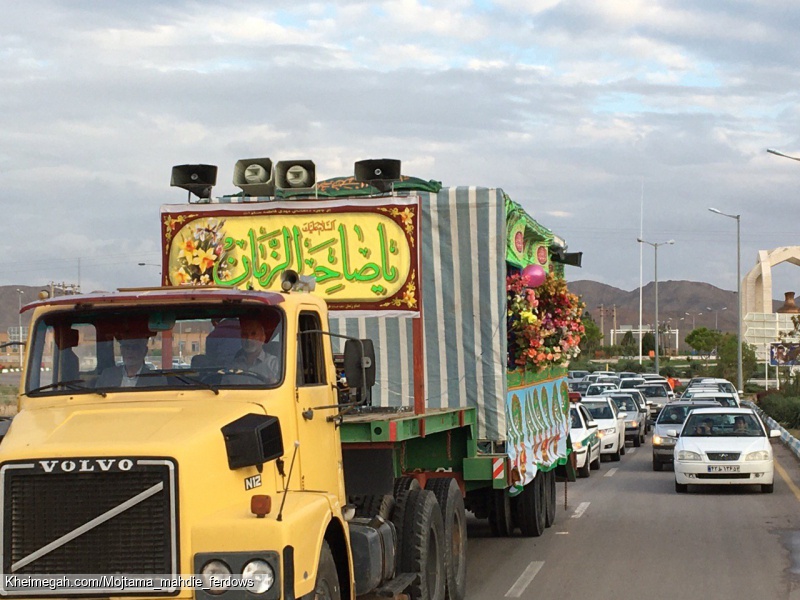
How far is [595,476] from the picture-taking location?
25.5m

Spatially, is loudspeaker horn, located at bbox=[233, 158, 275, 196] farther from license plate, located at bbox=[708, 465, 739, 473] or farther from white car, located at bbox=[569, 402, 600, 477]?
white car, located at bbox=[569, 402, 600, 477]

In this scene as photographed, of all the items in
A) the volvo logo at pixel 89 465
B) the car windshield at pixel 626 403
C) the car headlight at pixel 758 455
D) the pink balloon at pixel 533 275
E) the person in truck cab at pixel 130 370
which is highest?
the pink balloon at pixel 533 275

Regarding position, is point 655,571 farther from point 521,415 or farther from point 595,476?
point 595,476

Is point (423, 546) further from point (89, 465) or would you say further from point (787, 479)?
point (787, 479)

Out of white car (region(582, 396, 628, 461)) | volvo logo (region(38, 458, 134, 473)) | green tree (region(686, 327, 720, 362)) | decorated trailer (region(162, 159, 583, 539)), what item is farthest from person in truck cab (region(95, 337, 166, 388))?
green tree (region(686, 327, 720, 362))

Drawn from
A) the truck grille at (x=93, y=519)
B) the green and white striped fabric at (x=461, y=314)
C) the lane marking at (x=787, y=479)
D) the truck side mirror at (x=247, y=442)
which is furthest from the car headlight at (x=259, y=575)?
the lane marking at (x=787, y=479)

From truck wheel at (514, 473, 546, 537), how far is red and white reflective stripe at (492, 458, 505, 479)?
3106mm

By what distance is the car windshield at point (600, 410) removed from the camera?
30.3 m

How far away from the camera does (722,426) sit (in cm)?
2266

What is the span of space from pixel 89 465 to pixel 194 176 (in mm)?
5928

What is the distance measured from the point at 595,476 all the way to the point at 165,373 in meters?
19.1

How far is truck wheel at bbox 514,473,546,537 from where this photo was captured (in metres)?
15.5

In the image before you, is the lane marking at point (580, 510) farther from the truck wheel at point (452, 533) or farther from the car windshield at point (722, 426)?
the truck wheel at point (452, 533)

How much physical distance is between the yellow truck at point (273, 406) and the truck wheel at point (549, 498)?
382 centimetres
